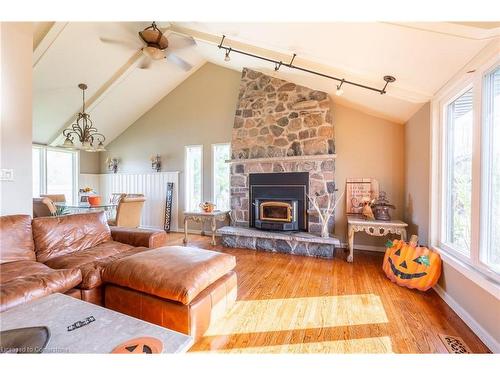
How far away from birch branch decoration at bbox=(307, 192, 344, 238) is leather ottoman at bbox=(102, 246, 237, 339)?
2093 mm

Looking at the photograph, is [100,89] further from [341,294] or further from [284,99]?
Answer: [341,294]

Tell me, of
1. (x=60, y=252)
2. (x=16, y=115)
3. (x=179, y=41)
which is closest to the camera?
(x=60, y=252)

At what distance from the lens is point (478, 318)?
1.72 m

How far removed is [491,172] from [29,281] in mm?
3495

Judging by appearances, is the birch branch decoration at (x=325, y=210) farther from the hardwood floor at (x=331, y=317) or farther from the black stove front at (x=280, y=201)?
the hardwood floor at (x=331, y=317)

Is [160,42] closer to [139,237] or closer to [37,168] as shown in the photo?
[139,237]

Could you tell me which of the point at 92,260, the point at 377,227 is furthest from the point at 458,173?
the point at 92,260

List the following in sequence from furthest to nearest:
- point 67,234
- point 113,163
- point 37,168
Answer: point 113,163 < point 37,168 < point 67,234

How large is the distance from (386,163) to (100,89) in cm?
592

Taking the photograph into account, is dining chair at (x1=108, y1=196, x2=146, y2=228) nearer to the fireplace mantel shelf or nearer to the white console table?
the fireplace mantel shelf

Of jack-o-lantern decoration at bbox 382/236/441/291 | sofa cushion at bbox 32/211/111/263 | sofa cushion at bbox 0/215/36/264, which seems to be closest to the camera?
sofa cushion at bbox 0/215/36/264

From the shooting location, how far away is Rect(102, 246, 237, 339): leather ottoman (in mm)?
1569

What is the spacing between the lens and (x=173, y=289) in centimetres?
157

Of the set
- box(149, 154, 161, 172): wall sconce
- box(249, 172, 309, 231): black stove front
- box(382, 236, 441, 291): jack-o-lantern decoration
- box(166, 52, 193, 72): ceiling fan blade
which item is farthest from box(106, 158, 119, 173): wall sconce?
box(382, 236, 441, 291): jack-o-lantern decoration
